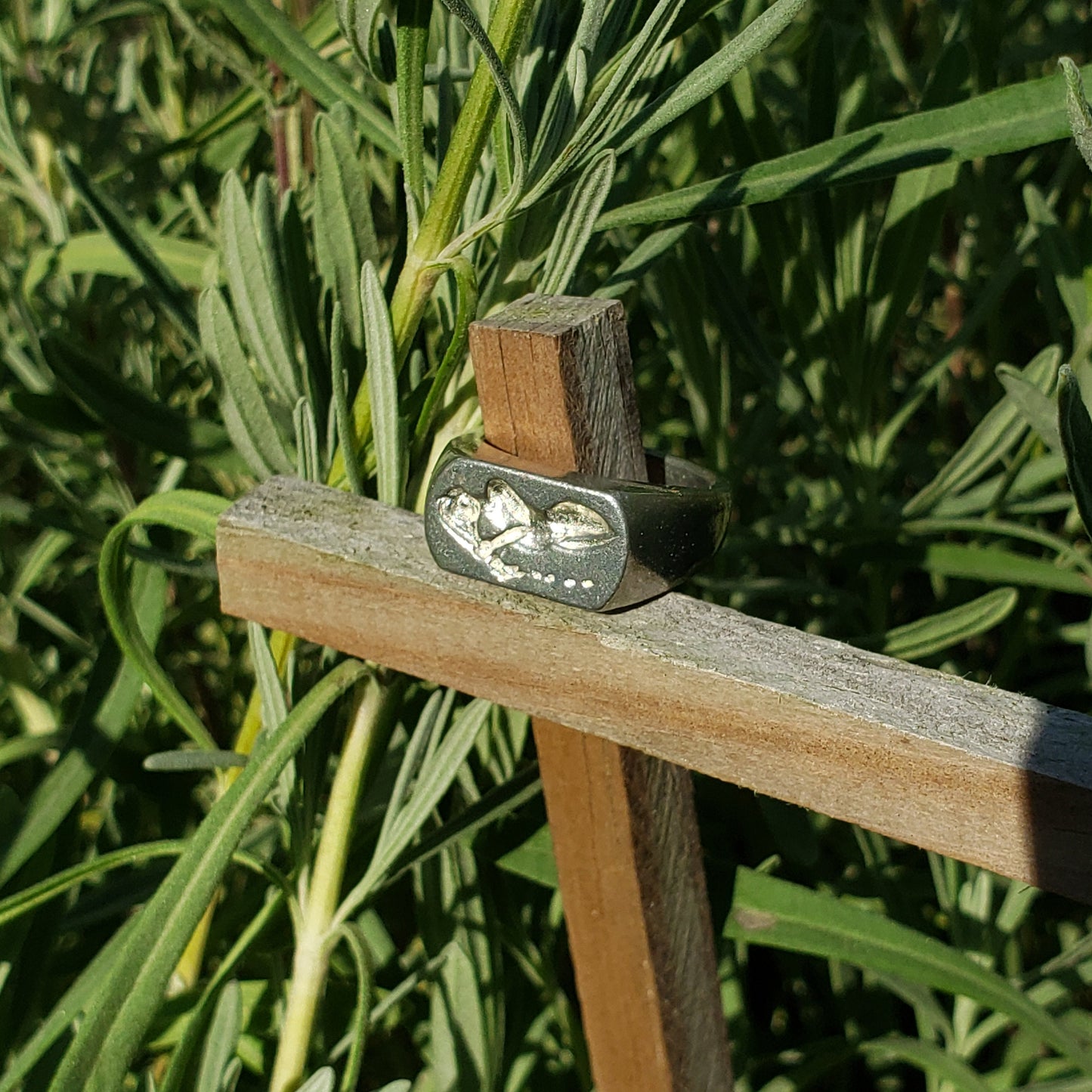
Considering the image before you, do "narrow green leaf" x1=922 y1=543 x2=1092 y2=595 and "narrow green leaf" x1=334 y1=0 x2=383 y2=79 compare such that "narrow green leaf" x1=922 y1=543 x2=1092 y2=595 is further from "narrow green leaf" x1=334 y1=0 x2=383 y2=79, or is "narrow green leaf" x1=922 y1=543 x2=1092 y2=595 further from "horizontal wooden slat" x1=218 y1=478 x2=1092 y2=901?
"narrow green leaf" x1=334 y1=0 x2=383 y2=79

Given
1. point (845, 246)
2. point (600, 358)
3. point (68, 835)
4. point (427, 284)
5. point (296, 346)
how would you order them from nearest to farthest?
point (600, 358) → point (427, 284) → point (296, 346) → point (68, 835) → point (845, 246)

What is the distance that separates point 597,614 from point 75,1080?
1.13 feet

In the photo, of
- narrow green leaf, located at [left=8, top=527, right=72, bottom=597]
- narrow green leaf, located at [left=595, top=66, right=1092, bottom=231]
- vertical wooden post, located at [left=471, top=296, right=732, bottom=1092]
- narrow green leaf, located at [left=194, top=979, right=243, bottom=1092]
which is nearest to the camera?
vertical wooden post, located at [left=471, top=296, right=732, bottom=1092]

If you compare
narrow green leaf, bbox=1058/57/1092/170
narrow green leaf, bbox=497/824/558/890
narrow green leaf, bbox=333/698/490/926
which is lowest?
narrow green leaf, bbox=497/824/558/890

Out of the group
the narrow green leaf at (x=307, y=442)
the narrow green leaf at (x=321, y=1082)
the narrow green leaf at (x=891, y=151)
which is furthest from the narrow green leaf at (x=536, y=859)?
the narrow green leaf at (x=891, y=151)

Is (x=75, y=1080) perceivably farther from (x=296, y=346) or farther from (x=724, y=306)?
(x=724, y=306)

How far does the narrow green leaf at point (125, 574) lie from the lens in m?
0.71

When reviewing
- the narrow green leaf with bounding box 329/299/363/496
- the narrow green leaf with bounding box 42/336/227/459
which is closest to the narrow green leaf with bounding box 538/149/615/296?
the narrow green leaf with bounding box 329/299/363/496

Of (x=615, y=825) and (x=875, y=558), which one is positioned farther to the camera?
(x=875, y=558)

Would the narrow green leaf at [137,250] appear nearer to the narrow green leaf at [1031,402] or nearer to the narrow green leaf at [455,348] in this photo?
the narrow green leaf at [455,348]

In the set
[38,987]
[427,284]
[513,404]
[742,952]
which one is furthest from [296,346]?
[742,952]

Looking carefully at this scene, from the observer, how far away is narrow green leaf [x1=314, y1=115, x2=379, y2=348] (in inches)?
27.6

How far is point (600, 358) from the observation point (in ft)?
1.83

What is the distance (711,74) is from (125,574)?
487 millimetres
